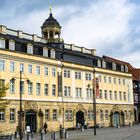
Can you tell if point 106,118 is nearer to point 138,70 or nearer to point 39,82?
point 39,82

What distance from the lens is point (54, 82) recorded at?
7462 cm

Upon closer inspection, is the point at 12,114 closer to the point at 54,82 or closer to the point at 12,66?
the point at 12,66

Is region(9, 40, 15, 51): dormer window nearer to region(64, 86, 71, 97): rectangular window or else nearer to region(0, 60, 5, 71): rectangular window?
region(0, 60, 5, 71): rectangular window

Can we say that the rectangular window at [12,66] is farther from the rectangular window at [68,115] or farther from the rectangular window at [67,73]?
the rectangular window at [68,115]

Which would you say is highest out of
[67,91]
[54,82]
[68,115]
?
[54,82]

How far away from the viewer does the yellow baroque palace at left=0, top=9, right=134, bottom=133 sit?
214 ft

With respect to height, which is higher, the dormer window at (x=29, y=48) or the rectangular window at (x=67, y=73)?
the dormer window at (x=29, y=48)

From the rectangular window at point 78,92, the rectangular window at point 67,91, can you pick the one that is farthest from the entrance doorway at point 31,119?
the rectangular window at point 78,92

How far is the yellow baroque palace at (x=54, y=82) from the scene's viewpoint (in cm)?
6538

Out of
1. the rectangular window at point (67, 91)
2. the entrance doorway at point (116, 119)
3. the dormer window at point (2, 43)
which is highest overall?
the dormer window at point (2, 43)

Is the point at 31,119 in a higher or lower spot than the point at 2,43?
lower

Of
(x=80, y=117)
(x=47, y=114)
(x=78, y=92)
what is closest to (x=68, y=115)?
(x=80, y=117)

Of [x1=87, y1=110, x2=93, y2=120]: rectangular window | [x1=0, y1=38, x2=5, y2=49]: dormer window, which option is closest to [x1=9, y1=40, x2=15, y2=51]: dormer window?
[x1=0, y1=38, x2=5, y2=49]: dormer window

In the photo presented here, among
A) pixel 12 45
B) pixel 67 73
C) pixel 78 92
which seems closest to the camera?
pixel 12 45
